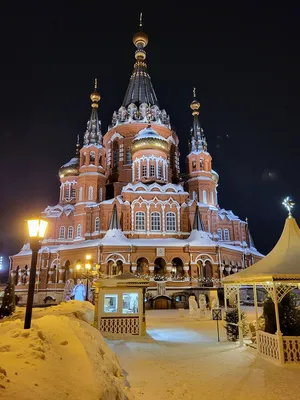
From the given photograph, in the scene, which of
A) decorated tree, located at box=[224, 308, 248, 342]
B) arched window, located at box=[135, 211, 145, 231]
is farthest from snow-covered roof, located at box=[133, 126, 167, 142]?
decorated tree, located at box=[224, 308, 248, 342]

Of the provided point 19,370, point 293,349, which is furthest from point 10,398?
point 293,349

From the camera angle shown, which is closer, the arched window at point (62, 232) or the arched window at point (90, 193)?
the arched window at point (90, 193)

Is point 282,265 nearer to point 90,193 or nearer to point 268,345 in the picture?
point 268,345

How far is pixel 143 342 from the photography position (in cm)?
1241

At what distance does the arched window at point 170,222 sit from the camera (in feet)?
119

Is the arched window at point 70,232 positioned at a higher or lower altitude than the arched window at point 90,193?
lower

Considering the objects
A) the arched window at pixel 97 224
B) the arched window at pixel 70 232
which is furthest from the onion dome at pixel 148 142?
the arched window at pixel 70 232

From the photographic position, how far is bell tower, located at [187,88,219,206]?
143ft

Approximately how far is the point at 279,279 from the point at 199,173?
35290 millimetres

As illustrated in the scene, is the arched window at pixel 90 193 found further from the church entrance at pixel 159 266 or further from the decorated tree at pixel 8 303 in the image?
the decorated tree at pixel 8 303

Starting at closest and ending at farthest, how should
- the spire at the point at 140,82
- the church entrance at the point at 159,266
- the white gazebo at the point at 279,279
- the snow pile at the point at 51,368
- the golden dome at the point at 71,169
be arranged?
1. the snow pile at the point at 51,368
2. the white gazebo at the point at 279,279
3. the church entrance at the point at 159,266
4. the golden dome at the point at 71,169
5. the spire at the point at 140,82

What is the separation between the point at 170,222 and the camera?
36438mm

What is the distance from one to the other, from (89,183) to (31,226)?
114 ft

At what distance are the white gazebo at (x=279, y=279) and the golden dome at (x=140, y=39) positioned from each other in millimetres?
53110
